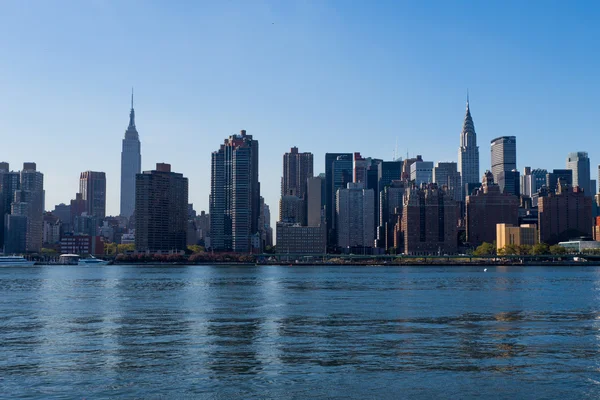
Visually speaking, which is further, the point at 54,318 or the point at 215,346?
the point at 54,318

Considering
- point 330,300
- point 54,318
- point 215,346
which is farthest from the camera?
point 330,300

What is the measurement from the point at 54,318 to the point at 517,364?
44.5 m

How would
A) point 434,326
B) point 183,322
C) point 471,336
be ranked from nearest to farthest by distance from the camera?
point 471,336 → point 434,326 → point 183,322

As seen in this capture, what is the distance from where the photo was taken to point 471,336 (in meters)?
54.4

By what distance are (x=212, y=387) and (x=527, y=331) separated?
30459 millimetres

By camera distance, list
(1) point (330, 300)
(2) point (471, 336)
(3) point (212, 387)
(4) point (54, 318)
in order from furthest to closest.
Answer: (1) point (330, 300), (4) point (54, 318), (2) point (471, 336), (3) point (212, 387)

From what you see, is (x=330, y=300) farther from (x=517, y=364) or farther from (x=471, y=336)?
(x=517, y=364)

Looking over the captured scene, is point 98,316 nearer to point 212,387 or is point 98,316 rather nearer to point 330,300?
point 330,300

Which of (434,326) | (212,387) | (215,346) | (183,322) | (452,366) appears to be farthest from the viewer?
(183,322)

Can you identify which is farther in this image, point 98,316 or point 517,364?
point 98,316

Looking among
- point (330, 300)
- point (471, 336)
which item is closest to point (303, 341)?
point (471, 336)

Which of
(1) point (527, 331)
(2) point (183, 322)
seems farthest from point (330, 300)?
(1) point (527, 331)

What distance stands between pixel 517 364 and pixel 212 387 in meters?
18.0

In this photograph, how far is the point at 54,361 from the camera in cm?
4391
